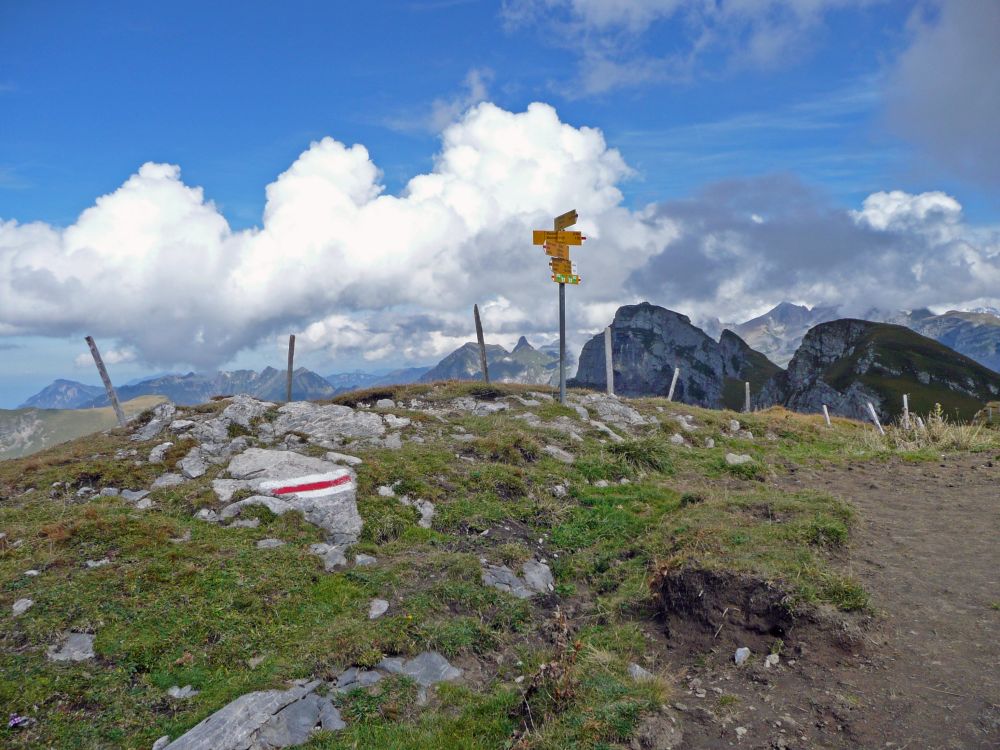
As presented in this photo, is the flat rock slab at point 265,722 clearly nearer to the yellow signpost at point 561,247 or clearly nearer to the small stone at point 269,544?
the small stone at point 269,544

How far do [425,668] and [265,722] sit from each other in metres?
2.03

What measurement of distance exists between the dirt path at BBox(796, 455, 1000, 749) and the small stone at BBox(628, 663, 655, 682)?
6.90 ft

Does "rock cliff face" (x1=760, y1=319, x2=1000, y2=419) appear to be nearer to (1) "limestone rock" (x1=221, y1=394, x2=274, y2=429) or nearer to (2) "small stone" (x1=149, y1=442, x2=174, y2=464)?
(1) "limestone rock" (x1=221, y1=394, x2=274, y2=429)

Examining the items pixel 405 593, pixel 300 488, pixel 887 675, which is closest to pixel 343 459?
pixel 300 488

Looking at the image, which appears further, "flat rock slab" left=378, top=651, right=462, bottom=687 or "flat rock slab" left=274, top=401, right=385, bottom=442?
"flat rock slab" left=274, top=401, right=385, bottom=442

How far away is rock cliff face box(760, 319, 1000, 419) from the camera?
15250 centimetres

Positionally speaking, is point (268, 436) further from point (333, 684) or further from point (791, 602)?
point (791, 602)

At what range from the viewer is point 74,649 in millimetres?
7711

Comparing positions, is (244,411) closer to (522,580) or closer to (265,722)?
(522,580)

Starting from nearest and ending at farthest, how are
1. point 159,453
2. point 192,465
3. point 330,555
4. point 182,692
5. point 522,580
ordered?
point 182,692
point 522,580
point 330,555
point 192,465
point 159,453

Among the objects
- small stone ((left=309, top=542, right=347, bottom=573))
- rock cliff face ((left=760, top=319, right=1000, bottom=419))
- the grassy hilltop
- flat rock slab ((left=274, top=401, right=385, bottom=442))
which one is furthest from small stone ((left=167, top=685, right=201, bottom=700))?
rock cliff face ((left=760, top=319, right=1000, bottom=419))

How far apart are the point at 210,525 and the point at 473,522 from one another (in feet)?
17.2

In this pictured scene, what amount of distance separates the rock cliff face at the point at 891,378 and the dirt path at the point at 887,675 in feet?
517

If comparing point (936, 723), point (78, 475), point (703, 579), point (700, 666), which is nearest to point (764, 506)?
point (703, 579)
